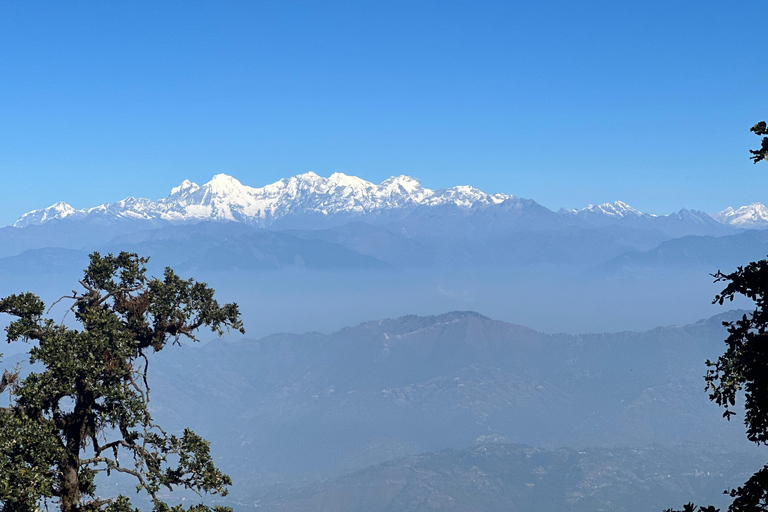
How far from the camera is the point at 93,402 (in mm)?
23969

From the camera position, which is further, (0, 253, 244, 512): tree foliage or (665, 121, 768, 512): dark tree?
(0, 253, 244, 512): tree foliage

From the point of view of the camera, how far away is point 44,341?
23.6m

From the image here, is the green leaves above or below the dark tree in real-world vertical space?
above

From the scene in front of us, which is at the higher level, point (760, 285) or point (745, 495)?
point (760, 285)

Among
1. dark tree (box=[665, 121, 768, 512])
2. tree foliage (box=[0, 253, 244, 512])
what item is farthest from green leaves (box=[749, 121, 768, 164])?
tree foliage (box=[0, 253, 244, 512])

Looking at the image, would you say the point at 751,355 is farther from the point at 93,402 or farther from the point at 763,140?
the point at 93,402

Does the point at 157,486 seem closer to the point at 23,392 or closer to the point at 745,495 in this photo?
the point at 23,392

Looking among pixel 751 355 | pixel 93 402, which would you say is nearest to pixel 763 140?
pixel 751 355

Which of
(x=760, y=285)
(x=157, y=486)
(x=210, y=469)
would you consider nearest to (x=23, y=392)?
(x=157, y=486)

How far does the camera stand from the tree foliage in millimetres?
20578

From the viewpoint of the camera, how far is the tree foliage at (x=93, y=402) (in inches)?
810

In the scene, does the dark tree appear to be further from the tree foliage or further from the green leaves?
the tree foliage

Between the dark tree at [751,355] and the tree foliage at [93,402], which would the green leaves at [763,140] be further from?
the tree foliage at [93,402]

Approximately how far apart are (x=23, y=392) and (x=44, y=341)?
2.31 metres
